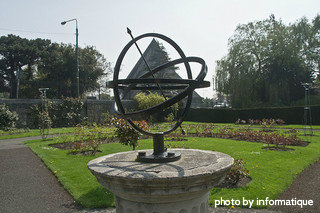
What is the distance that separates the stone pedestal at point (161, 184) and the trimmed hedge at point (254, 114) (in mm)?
19325

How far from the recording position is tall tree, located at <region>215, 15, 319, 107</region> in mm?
23641

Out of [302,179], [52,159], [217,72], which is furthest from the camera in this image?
[217,72]

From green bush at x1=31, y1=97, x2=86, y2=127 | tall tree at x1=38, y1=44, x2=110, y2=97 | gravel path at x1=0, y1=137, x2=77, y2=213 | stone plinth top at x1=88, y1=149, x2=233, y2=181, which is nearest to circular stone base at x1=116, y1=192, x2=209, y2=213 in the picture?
stone plinth top at x1=88, y1=149, x2=233, y2=181

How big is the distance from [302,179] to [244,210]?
2.49 meters

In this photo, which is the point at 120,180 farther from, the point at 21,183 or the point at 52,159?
the point at 52,159

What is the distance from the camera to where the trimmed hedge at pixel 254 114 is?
62.8ft

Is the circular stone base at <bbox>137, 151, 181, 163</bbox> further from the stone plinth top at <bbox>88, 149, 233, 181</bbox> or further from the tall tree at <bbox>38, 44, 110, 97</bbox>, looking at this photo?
the tall tree at <bbox>38, 44, 110, 97</bbox>

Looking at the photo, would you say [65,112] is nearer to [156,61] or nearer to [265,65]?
[156,61]

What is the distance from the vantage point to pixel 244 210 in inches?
161

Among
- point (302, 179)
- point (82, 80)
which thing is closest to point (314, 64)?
point (302, 179)

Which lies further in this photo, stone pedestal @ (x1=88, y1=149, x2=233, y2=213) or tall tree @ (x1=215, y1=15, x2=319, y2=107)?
tall tree @ (x1=215, y1=15, x2=319, y2=107)

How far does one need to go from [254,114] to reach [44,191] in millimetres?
19648

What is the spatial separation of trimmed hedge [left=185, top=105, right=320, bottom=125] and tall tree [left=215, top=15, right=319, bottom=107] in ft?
6.74

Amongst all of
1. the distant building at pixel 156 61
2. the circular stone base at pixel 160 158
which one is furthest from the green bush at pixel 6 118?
the circular stone base at pixel 160 158
